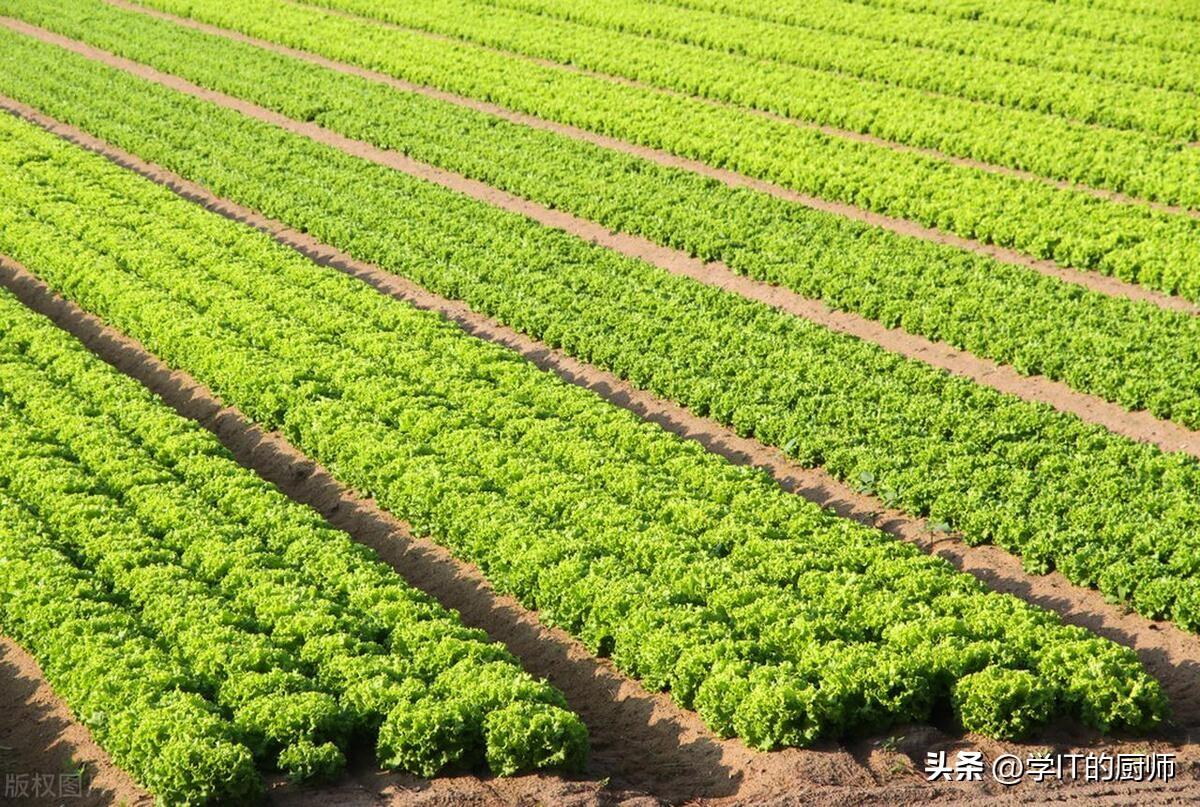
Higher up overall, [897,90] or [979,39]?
[979,39]

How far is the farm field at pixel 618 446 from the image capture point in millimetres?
13641

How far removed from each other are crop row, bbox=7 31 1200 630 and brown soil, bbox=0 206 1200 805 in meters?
0.37

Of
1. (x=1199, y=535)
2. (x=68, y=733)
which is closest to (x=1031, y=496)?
(x=1199, y=535)

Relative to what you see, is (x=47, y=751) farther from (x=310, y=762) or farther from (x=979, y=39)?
(x=979, y=39)

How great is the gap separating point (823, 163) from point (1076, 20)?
53.2 ft

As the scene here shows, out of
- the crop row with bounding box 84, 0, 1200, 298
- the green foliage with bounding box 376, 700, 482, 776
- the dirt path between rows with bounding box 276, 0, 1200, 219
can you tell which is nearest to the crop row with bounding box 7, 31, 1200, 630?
the crop row with bounding box 84, 0, 1200, 298

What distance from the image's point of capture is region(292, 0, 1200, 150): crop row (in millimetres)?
32594

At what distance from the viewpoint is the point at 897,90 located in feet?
124

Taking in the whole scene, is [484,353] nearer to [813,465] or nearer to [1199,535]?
[813,465]

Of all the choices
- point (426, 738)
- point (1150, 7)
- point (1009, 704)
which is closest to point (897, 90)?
point (1150, 7)

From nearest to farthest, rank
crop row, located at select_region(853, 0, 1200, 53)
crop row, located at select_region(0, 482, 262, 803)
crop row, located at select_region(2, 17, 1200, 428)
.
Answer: crop row, located at select_region(0, 482, 262, 803)
crop row, located at select_region(2, 17, 1200, 428)
crop row, located at select_region(853, 0, 1200, 53)

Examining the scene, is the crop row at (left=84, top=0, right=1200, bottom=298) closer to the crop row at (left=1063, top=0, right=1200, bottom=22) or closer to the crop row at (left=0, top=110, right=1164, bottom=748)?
the crop row at (left=0, top=110, right=1164, bottom=748)

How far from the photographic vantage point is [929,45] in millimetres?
42812

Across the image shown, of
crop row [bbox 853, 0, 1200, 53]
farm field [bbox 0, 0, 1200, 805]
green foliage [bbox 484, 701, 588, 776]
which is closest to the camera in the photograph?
green foliage [bbox 484, 701, 588, 776]
